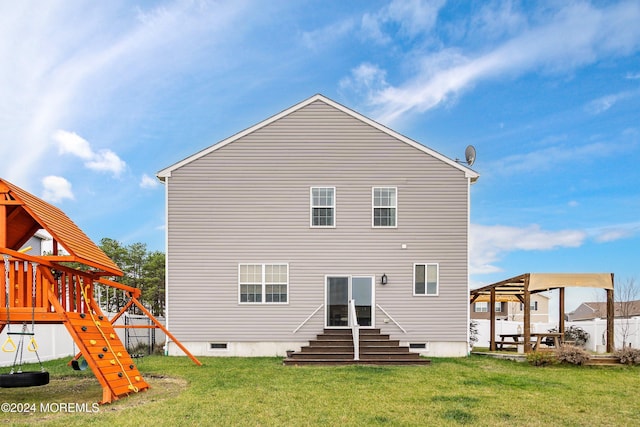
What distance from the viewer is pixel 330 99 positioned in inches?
648

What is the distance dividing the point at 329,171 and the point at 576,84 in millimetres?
7421

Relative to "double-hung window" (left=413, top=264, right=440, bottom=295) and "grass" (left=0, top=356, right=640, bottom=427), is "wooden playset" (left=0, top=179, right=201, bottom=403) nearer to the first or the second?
"grass" (left=0, top=356, right=640, bottom=427)

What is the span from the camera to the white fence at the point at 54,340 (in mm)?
14438

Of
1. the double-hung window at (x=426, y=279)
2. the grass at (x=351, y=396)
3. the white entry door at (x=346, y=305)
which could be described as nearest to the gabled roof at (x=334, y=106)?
the double-hung window at (x=426, y=279)

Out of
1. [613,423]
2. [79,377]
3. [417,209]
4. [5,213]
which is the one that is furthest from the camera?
[417,209]

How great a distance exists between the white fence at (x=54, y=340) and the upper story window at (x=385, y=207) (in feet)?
29.2

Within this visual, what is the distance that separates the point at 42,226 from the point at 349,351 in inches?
331

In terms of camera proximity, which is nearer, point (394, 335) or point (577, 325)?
point (394, 335)

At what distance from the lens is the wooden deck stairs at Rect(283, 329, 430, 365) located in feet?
46.1

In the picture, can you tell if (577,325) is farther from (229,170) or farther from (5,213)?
(5,213)

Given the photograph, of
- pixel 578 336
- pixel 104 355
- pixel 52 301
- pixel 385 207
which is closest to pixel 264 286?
pixel 385 207

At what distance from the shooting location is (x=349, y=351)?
14.6 m

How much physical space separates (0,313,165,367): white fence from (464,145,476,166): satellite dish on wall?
12.3 meters

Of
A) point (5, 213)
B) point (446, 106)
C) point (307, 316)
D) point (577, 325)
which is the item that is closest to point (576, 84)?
point (446, 106)
